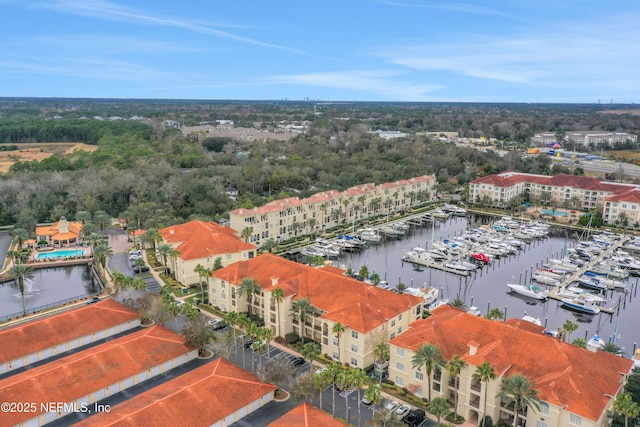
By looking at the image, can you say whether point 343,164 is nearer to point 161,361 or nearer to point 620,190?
point 620,190

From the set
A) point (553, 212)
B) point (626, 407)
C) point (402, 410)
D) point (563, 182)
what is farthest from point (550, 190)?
point (402, 410)

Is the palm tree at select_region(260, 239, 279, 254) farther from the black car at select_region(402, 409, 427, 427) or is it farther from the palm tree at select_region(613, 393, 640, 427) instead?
the palm tree at select_region(613, 393, 640, 427)

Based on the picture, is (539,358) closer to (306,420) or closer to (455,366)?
(455,366)

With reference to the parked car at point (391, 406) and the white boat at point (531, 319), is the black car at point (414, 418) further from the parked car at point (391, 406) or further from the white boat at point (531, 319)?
the white boat at point (531, 319)

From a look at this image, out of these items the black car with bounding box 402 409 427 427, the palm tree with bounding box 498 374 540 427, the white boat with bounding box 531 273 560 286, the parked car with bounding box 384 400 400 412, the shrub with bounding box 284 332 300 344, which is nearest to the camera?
the palm tree with bounding box 498 374 540 427

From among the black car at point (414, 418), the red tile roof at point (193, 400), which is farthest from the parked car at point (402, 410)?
the red tile roof at point (193, 400)

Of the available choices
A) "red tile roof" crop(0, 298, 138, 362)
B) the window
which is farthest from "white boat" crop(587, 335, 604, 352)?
"red tile roof" crop(0, 298, 138, 362)

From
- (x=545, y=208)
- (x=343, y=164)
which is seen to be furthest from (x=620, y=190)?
(x=343, y=164)

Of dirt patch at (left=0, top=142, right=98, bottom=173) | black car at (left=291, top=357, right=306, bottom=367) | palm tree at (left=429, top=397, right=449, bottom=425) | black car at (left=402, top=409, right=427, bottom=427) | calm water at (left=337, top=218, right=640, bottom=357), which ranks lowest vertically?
calm water at (left=337, top=218, right=640, bottom=357)
